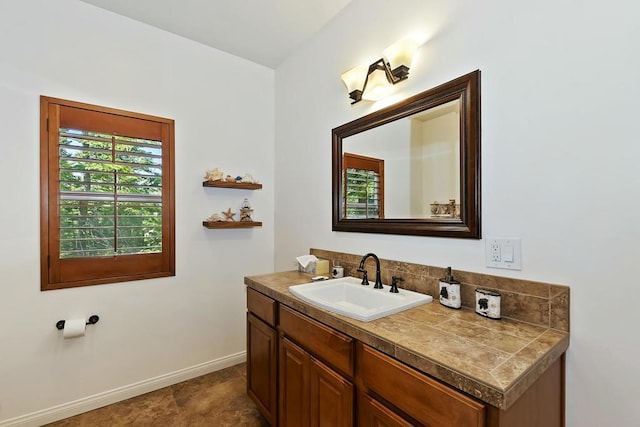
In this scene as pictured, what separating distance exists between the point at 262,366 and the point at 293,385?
38cm

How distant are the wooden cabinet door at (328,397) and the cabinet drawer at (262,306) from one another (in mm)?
405

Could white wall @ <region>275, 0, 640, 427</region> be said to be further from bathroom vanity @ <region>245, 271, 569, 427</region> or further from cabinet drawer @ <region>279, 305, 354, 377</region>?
cabinet drawer @ <region>279, 305, 354, 377</region>

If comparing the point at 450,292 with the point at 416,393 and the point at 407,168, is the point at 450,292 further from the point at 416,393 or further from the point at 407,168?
the point at 407,168

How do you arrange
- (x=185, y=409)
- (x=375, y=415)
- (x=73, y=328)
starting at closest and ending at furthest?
(x=375, y=415)
(x=73, y=328)
(x=185, y=409)

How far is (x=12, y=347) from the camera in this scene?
1771 mm

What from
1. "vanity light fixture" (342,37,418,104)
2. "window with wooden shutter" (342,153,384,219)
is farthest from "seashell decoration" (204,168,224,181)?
"vanity light fixture" (342,37,418,104)

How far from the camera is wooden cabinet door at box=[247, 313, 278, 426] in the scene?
1.66 metres

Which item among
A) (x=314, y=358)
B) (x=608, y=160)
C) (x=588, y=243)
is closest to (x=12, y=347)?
(x=314, y=358)

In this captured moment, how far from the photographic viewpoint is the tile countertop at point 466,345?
765 millimetres

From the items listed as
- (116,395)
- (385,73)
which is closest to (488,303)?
(385,73)

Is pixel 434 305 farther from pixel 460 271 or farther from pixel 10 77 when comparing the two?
pixel 10 77

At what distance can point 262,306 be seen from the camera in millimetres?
1766

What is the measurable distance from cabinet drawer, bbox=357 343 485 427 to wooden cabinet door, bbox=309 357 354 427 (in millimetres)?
127

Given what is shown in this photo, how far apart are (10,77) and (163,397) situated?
2333mm
